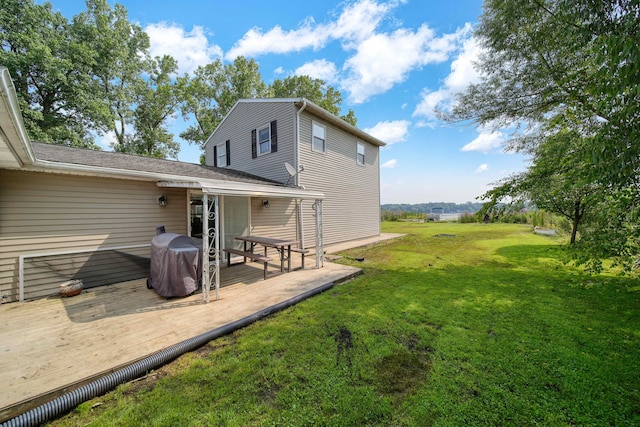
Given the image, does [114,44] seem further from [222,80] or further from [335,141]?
[335,141]

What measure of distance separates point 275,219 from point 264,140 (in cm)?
372

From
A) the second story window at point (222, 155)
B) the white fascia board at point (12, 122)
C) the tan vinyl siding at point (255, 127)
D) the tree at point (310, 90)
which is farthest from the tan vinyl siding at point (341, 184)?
the tree at point (310, 90)

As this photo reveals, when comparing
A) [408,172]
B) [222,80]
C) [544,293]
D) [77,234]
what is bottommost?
[544,293]

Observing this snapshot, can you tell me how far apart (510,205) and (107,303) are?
7769 millimetres

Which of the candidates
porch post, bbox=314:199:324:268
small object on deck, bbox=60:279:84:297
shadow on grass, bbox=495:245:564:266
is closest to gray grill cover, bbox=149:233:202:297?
small object on deck, bbox=60:279:84:297

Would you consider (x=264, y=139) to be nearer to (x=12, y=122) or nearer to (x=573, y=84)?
(x=12, y=122)

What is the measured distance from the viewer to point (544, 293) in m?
5.01

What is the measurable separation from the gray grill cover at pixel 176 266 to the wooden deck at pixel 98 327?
0.20m

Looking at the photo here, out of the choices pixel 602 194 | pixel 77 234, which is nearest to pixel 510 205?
pixel 602 194

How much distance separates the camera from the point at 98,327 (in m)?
3.42

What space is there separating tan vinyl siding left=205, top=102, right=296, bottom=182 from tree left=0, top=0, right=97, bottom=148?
36.5 ft

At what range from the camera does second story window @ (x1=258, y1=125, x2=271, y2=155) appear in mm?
9883

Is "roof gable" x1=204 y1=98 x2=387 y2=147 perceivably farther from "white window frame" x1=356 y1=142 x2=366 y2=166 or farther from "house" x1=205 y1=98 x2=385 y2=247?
"white window frame" x1=356 y1=142 x2=366 y2=166

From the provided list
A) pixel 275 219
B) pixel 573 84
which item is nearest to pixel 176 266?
pixel 275 219
